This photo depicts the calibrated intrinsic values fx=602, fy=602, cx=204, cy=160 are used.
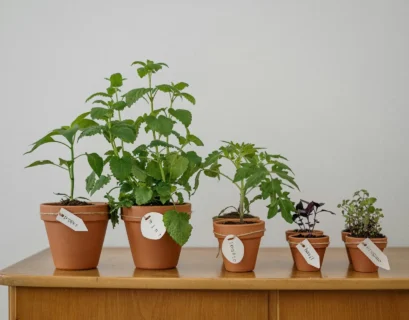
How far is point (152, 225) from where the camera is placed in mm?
1718

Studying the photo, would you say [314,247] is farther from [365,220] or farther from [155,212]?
[155,212]

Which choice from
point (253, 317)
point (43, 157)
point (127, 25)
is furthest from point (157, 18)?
point (253, 317)

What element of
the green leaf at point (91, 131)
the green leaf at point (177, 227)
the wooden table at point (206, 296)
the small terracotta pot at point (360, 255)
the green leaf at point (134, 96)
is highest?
the green leaf at point (134, 96)

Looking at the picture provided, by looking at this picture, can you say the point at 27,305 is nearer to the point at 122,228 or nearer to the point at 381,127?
the point at 122,228

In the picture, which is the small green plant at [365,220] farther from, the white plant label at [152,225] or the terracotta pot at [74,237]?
the terracotta pot at [74,237]

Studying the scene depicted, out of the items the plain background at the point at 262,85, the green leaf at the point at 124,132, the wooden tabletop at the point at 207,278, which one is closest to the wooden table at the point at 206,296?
the wooden tabletop at the point at 207,278

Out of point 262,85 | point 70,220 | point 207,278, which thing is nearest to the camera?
point 207,278

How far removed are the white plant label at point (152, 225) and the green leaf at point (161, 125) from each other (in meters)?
0.23

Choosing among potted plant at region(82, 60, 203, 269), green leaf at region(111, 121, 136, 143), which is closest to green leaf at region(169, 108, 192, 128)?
potted plant at region(82, 60, 203, 269)

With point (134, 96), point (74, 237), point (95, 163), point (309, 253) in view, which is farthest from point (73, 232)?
point (309, 253)

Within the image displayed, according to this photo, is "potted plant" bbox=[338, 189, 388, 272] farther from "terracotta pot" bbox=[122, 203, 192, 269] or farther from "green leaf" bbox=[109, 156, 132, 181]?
"green leaf" bbox=[109, 156, 132, 181]

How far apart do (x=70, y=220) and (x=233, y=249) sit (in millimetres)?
468

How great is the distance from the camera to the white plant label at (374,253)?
1.69 meters

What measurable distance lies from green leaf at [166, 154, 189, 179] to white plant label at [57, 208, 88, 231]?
29 cm
